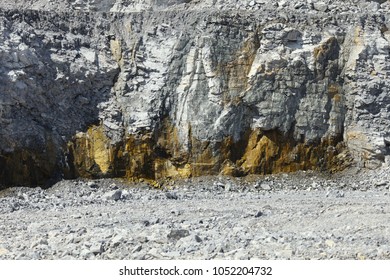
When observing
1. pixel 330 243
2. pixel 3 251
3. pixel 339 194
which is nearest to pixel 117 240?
pixel 3 251

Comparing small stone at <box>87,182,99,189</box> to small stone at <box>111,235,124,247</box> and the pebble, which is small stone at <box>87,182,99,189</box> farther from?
the pebble

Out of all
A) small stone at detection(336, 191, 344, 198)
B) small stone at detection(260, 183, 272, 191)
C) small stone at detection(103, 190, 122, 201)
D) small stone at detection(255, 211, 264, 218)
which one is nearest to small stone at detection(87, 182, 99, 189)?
small stone at detection(103, 190, 122, 201)

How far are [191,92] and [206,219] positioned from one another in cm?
722

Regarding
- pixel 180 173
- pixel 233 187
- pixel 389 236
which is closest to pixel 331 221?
pixel 389 236

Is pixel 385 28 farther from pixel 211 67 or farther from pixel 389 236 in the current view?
→ pixel 389 236

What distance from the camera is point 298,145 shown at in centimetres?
2089

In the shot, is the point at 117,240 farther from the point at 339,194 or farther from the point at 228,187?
the point at 339,194

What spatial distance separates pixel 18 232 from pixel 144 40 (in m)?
9.21

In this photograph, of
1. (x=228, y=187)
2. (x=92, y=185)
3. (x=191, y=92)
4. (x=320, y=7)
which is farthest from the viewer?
(x=320, y=7)

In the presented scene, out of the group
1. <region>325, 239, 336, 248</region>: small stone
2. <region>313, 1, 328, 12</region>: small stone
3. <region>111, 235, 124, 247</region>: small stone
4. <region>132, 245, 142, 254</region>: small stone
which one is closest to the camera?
<region>132, 245, 142, 254</region>: small stone

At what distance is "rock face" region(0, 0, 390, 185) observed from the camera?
19.9m

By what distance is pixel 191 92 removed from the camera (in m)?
20.5

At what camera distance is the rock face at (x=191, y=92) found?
19875 mm

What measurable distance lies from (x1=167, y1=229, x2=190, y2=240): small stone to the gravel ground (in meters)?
0.02
